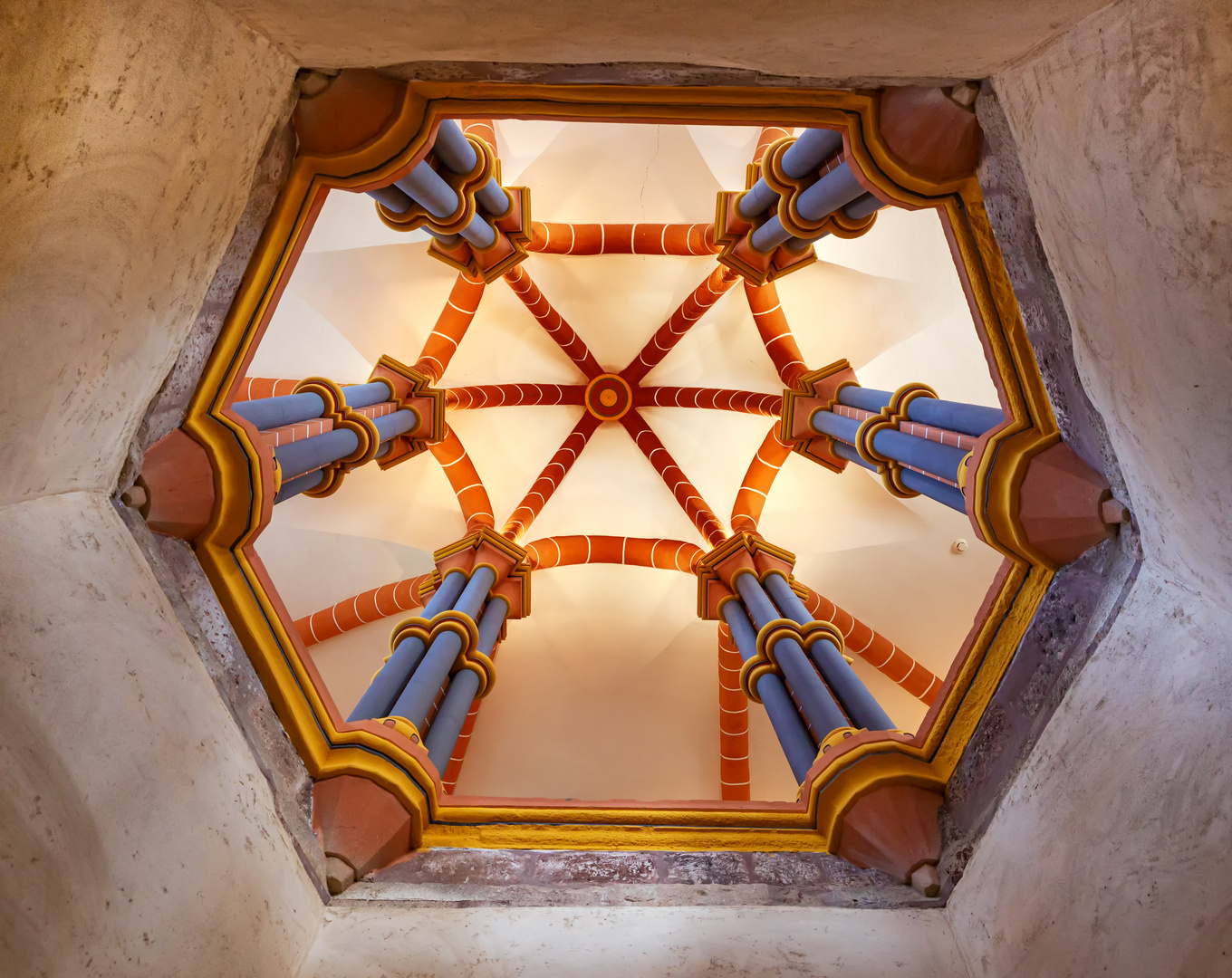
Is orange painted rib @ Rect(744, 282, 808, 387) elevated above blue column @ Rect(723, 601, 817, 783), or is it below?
above

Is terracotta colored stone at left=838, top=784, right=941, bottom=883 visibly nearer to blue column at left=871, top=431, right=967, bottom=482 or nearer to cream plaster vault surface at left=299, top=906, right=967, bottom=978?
cream plaster vault surface at left=299, top=906, right=967, bottom=978

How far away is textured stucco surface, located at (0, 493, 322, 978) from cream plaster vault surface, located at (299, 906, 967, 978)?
0.28 m

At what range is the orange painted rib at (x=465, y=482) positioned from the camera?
10.5 m

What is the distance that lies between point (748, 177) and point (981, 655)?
15.4 feet

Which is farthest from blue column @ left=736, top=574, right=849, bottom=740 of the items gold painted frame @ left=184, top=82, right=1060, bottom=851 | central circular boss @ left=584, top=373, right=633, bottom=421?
A: central circular boss @ left=584, top=373, right=633, bottom=421

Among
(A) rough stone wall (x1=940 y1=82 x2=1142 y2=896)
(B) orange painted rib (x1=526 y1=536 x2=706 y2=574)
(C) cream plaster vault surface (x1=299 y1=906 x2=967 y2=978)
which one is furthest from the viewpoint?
(B) orange painted rib (x1=526 y1=536 x2=706 y2=574)

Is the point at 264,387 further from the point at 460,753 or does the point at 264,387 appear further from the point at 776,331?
the point at 776,331

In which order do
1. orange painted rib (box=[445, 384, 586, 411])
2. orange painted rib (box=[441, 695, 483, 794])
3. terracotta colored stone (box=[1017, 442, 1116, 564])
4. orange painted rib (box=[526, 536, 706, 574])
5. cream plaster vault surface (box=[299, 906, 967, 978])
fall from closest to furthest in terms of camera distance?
cream plaster vault surface (box=[299, 906, 967, 978]) < terracotta colored stone (box=[1017, 442, 1116, 564]) < orange painted rib (box=[441, 695, 483, 794]) < orange painted rib (box=[445, 384, 586, 411]) < orange painted rib (box=[526, 536, 706, 574])

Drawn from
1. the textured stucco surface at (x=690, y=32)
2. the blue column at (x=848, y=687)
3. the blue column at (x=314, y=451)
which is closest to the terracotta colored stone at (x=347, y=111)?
the textured stucco surface at (x=690, y=32)

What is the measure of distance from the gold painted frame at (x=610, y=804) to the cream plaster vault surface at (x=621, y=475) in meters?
5.93

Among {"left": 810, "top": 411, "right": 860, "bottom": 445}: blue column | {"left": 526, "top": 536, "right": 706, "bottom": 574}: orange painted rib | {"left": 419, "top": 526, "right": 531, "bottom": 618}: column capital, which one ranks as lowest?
{"left": 419, "top": 526, "right": 531, "bottom": 618}: column capital

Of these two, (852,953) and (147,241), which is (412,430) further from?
(852,953)

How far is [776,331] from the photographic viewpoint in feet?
33.1

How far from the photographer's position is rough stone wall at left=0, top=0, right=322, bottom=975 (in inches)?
73.4
